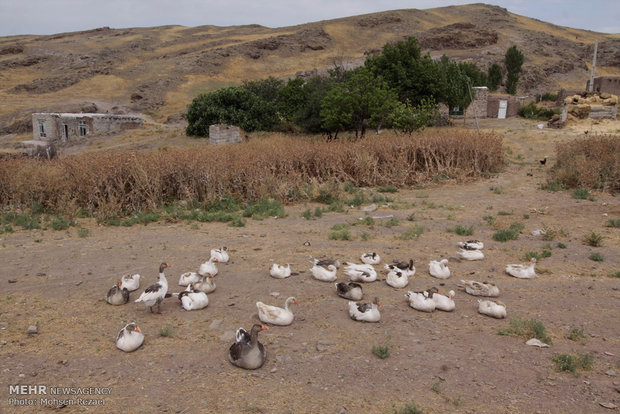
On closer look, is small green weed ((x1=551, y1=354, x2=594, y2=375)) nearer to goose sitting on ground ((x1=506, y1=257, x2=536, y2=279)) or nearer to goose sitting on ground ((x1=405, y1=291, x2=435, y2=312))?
goose sitting on ground ((x1=405, y1=291, x2=435, y2=312))

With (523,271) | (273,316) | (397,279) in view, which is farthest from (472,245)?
(273,316)

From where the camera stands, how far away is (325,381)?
4.03 meters

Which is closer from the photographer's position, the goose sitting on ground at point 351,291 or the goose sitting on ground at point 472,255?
the goose sitting on ground at point 351,291

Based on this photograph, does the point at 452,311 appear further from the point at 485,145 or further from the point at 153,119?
the point at 153,119

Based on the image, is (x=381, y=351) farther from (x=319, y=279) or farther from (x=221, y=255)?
(x=221, y=255)

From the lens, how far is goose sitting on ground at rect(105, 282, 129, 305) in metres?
5.47

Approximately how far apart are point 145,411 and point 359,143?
1195 cm

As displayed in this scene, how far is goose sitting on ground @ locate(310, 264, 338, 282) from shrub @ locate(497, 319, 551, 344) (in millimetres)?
2230

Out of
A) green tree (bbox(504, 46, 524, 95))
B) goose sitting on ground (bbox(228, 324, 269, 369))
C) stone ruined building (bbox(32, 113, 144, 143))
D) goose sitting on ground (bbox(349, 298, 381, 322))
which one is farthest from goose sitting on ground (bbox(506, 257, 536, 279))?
green tree (bbox(504, 46, 524, 95))

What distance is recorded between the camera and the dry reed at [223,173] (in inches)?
407

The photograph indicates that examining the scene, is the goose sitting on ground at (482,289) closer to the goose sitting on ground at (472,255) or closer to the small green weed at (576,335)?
the small green weed at (576,335)

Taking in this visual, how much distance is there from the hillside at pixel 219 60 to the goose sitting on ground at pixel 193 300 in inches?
1399

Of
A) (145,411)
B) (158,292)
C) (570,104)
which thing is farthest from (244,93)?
(145,411)

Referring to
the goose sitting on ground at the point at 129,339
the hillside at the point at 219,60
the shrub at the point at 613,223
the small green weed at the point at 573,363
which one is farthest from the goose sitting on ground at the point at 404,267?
the hillside at the point at 219,60
